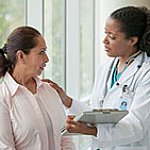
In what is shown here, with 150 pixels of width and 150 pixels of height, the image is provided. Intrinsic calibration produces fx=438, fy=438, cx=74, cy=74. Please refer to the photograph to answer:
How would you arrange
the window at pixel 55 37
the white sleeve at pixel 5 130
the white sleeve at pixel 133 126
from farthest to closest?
the window at pixel 55 37, the white sleeve at pixel 133 126, the white sleeve at pixel 5 130

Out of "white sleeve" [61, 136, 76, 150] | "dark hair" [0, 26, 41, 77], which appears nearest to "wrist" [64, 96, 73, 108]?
"white sleeve" [61, 136, 76, 150]

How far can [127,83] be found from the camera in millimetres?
2451

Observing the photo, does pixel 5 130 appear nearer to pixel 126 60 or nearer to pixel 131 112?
pixel 131 112

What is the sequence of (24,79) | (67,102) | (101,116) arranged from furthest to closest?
(67,102) → (24,79) → (101,116)

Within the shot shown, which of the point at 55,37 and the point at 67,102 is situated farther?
the point at 55,37

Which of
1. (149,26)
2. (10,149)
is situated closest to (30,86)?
(10,149)

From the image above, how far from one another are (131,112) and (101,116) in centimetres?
36

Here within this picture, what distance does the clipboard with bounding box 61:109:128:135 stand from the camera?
192cm

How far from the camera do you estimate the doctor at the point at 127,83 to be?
227 centimetres

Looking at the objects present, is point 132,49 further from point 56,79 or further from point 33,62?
point 56,79

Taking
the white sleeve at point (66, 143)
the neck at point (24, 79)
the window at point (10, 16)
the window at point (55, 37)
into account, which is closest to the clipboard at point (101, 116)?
the white sleeve at point (66, 143)

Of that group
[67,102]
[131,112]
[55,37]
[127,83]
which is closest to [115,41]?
[127,83]

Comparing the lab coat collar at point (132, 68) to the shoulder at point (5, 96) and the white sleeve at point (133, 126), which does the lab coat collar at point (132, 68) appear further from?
the shoulder at point (5, 96)

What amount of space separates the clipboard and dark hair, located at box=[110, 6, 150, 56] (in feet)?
1.76
